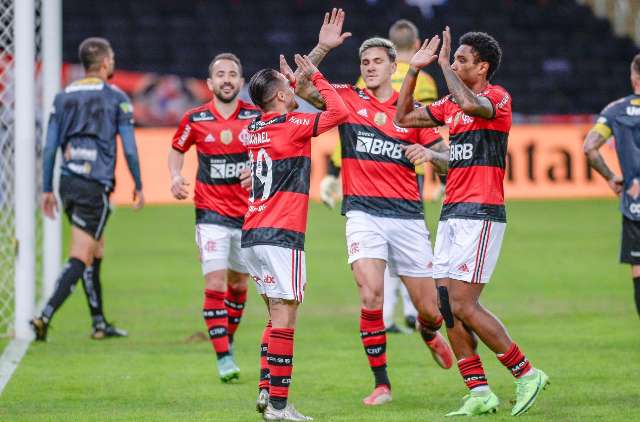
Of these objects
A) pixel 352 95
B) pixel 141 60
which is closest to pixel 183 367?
pixel 352 95

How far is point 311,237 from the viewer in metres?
17.1

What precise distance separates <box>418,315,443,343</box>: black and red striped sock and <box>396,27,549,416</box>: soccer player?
0.64 metres

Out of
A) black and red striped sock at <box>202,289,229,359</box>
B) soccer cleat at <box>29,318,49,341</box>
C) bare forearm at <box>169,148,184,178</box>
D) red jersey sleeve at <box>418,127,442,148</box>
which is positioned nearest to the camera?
red jersey sleeve at <box>418,127,442,148</box>

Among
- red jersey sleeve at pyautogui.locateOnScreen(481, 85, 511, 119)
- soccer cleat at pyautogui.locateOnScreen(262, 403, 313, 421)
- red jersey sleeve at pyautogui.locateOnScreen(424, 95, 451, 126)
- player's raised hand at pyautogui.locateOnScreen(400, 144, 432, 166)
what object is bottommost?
soccer cleat at pyautogui.locateOnScreen(262, 403, 313, 421)

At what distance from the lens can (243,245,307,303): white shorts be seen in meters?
6.55

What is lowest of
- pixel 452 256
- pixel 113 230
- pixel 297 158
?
pixel 113 230

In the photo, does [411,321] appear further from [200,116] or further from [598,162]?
[200,116]

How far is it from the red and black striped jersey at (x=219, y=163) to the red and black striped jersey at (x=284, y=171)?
1.53 meters

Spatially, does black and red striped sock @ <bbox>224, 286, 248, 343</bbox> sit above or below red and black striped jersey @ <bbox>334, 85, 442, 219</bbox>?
below

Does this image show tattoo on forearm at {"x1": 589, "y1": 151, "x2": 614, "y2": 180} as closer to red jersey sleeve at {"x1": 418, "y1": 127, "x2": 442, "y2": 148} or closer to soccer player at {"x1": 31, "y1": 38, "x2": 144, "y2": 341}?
red jersey sleeve at {"x1": 418, "y1": 127, "x2": 442, "y2": 148}

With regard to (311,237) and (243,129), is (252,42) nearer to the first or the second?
(311,237)

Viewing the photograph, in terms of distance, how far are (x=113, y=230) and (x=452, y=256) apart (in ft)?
39.4

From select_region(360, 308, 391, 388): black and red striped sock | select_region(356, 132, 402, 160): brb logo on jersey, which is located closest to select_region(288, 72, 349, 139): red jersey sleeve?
select_region(356, 132, 402, 160): brb logo on jersey

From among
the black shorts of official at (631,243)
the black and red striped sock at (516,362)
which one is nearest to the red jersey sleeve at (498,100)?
the black and red striped sock at (516,362)
